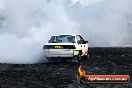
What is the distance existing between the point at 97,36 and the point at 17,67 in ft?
123

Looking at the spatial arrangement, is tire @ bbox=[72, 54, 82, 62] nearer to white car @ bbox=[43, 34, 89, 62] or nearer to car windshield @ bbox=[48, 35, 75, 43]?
white car @ bbox=[43, 34, 89, 62]

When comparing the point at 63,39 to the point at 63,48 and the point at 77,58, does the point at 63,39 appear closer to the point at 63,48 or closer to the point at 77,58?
the point at 63,48

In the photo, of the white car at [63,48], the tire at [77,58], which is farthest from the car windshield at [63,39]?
the tire at [77,58]

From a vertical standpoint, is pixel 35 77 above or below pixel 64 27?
below

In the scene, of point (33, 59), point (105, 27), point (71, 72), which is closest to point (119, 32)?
point (105, 27)

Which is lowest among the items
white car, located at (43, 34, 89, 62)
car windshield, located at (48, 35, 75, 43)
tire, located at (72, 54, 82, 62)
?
Answer: tire, located at (72, 54, 82, 62)

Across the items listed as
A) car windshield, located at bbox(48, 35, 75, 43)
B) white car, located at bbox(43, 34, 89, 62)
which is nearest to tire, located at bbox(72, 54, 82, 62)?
white car, located at bbox(43, 34, 89, 62)

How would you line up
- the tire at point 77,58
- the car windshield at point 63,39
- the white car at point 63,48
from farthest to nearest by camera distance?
the tire at point 77,58 < the car windshield at point 63,39 < the white car at point 63,48

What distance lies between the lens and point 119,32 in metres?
61.0

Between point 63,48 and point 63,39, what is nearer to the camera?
point 63,48

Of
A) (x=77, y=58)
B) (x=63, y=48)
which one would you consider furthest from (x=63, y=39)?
(x=77, y=58)

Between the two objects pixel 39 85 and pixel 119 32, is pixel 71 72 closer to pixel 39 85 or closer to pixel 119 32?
pixel 39 85

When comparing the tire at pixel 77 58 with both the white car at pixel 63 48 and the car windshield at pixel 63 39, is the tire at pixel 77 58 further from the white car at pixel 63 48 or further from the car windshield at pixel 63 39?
the car windshield at pixel 63 39

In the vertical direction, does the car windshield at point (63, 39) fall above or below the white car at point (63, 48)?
above
